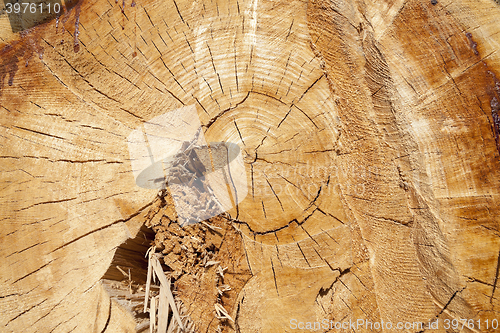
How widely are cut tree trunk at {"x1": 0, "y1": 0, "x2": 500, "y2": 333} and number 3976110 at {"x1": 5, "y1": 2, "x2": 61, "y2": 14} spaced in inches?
5.7

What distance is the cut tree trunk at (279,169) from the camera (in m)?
1.60

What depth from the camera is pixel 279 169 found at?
158 cm

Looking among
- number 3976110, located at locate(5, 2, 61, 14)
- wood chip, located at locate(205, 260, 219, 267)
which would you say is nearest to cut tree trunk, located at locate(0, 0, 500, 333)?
wood chip, located at locate(205, 260, 219, 267)

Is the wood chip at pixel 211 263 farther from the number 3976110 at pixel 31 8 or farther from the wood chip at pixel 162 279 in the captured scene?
the number 3976110 at pixel 31 8

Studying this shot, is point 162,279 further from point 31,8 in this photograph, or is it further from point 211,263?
point 31,8

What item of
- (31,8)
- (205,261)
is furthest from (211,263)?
(31,8)

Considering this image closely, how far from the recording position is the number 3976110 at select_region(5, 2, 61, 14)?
6.02ft

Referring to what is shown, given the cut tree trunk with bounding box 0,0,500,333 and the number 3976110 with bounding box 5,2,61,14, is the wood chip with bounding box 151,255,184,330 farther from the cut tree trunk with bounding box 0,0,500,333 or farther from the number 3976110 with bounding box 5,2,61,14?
the number 3976110 with bounding box 5,2,61,14

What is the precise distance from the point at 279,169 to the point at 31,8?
1915 mm

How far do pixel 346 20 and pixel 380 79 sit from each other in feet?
1.30

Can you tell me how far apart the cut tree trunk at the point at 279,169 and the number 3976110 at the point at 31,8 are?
0.14 metres

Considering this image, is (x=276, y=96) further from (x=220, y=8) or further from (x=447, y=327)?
(x=447, y=327)

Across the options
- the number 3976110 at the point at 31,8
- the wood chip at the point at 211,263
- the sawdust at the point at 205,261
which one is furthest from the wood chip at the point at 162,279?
the number 3976110 at the point at 31,8

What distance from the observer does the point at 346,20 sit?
5.48 ft
